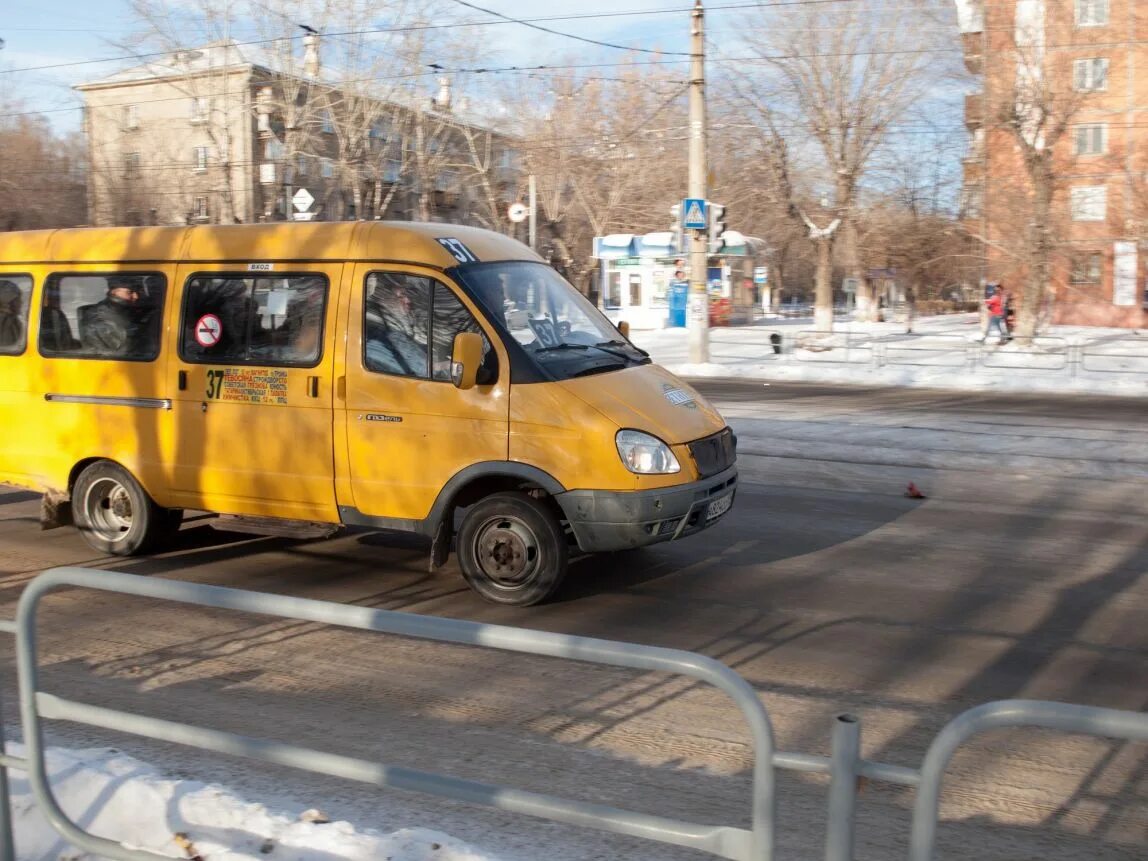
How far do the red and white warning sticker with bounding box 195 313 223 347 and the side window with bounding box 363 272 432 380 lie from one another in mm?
1278

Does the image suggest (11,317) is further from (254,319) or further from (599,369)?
(599,369)

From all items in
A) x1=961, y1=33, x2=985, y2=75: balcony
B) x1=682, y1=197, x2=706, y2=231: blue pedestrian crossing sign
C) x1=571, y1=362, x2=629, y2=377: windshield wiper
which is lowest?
x1=571, y1=362, x2=629, y2=377: windshield wiper

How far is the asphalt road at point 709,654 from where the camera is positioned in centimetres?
439

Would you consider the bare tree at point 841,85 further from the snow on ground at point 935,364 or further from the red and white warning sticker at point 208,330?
the red and white warning sticker at point 208,330

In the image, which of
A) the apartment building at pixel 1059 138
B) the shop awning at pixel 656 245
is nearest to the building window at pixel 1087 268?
the apartment building at pixel 1059 138

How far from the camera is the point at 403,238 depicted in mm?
7621

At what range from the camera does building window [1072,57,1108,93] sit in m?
27.3

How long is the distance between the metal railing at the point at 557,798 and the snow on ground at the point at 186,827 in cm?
23

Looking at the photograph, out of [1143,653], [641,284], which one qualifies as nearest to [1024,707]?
[1143,653]

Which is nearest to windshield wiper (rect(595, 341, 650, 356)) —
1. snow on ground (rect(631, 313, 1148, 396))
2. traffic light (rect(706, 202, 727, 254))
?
snow on ground (rect(631, 313, 1148, 396))

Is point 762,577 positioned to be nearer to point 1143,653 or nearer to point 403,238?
point 1143,653

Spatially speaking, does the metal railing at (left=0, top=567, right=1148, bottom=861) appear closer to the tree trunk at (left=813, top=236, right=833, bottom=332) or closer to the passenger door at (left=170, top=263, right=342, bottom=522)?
the passenger door at (left=170, top=263, right=342, bottom=522)

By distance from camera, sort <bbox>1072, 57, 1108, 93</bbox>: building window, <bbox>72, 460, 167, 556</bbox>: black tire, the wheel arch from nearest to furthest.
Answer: the wheel arch
<bbox>72, 460, 167, 556</bbox>: black tire
<bbox>1072, 57, 1108, 93</bbox>: building window

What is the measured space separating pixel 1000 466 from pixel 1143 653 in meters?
6.76
